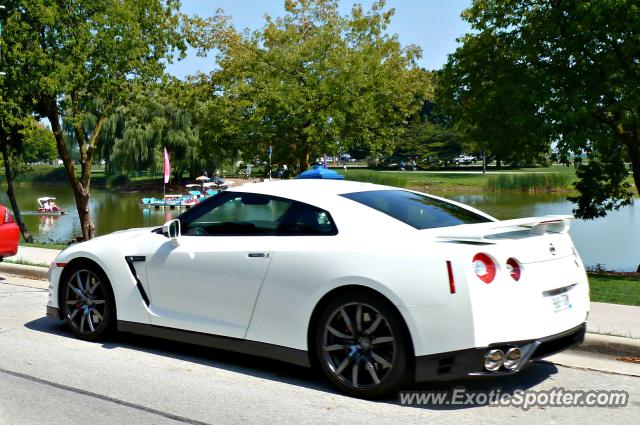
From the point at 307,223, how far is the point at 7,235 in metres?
6.99

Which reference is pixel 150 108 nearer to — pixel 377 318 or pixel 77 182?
pixel 77 182

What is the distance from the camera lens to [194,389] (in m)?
5.00

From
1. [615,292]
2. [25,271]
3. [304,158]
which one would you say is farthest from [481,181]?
[25,271]

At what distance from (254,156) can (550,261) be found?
60.9 ft

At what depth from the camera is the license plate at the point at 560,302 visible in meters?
4.61

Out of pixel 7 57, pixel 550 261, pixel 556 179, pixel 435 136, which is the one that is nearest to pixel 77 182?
pixel 7 57

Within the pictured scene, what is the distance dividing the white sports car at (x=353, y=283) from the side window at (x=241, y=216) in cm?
1

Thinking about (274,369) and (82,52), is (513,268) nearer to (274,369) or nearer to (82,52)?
(274,369)

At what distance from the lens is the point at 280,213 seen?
5449mm

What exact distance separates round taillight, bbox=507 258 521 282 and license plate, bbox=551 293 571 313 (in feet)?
1.18

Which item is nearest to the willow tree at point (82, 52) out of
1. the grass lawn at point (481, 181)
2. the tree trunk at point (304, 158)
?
the tree trunk at point (304, 158)

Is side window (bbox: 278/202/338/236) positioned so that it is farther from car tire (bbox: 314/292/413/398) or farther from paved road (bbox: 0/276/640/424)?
paved road (bbox: 0/276/640/424)

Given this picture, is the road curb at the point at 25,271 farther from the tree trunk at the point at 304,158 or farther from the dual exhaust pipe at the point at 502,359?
the tree trunk at the point at 304,158

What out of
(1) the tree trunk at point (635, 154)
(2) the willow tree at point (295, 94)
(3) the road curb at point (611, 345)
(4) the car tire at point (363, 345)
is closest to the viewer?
(4) the car tire at point (363, 345)
